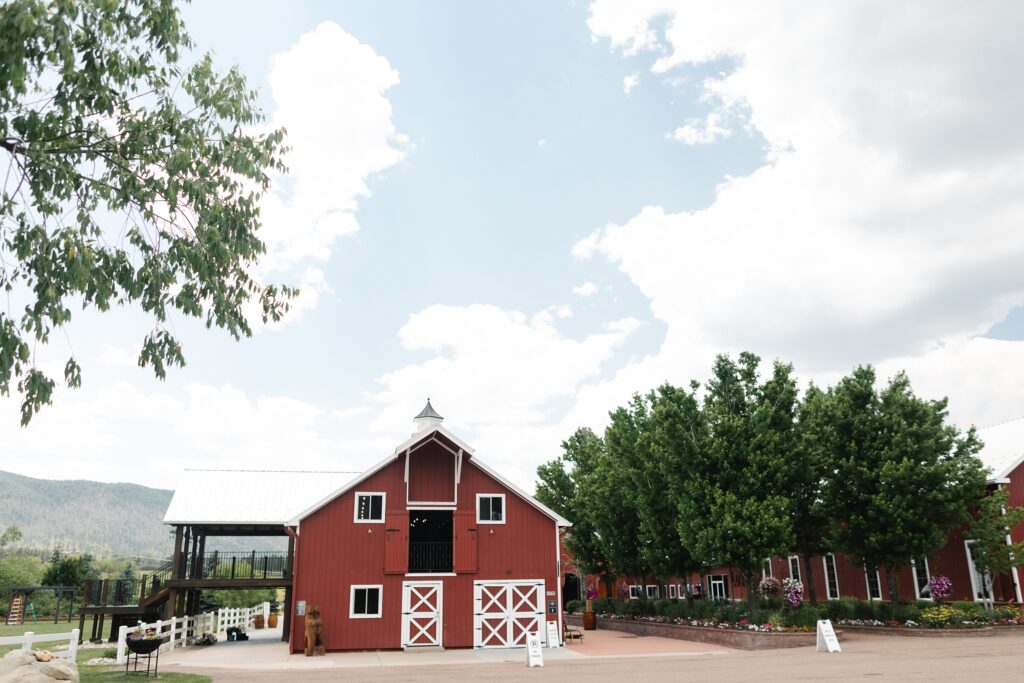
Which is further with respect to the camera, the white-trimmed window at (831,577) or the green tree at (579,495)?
the green tree at (579,495)

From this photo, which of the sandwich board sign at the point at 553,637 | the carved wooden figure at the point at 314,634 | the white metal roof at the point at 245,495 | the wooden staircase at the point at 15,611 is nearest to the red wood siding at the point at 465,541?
the sandwich board sign at the point at 553,637

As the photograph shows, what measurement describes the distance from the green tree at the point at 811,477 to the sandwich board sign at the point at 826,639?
7261mm

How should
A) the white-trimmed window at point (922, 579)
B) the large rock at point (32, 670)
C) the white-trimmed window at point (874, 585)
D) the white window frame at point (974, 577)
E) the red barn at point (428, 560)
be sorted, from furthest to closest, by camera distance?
1. the white-trimmed window at point (874, 585)
2. the white-trimmed window at point (922, 579)
3. the white window frame at point (974, 577)
4. the red barn at point (428, 560)
5. the large rock at point (32, 670)

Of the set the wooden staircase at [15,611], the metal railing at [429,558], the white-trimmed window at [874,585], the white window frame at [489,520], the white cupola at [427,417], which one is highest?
the white cupola at [427,417]

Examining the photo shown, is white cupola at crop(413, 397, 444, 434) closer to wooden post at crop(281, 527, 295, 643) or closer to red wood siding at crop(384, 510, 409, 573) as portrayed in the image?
wooden post at crop(281, 527, 295, 643)

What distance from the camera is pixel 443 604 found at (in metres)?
26.8

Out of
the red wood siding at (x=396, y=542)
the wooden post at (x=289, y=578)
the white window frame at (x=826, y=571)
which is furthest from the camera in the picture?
the white window frame at (x=826, y=571)

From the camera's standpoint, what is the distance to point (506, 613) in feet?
89.1

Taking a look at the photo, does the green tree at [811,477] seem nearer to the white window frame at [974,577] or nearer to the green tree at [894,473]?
the green tree at [894,473]

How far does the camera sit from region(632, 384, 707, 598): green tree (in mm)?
29359

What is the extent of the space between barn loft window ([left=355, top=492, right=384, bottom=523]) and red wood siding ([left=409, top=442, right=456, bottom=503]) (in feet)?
3.78

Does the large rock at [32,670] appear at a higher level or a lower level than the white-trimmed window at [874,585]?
lower

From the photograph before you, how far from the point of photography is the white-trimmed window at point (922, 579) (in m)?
31.2

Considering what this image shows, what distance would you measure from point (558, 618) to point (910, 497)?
1351cm
